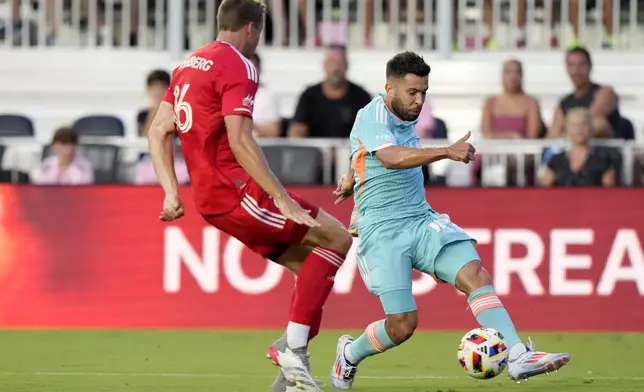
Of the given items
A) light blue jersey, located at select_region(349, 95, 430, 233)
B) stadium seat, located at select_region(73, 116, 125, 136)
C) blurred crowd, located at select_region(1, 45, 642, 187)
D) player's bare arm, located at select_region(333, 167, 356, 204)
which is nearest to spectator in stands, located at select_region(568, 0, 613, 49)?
blurred crowd, located at select_region(1, 45, 642, 187)

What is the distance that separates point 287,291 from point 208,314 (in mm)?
718

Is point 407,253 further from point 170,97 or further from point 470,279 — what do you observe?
point 170,97

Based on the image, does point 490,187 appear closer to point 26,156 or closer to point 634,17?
point 26,156

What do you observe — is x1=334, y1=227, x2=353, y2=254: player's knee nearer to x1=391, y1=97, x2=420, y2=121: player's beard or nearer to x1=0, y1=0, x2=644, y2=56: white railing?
x1=391, y1=97, x2=420, y2=121: player's beard

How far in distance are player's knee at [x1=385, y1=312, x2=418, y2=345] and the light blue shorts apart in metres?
0.03

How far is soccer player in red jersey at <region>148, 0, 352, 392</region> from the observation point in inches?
324

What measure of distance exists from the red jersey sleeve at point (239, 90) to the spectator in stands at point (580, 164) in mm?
5865

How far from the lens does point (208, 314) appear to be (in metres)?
12.8

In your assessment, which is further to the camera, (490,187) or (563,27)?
(563,27)

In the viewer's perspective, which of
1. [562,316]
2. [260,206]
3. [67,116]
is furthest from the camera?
[67,116]

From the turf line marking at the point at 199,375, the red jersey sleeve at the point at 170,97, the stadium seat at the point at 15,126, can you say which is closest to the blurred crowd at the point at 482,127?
the stadium seat at the point at 15,126

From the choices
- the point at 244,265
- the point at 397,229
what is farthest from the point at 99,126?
the point at 397,229

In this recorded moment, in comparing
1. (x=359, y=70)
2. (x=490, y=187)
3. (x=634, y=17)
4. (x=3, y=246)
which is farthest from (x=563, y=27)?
(x=3, y=246)

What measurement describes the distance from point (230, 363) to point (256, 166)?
2840mm
